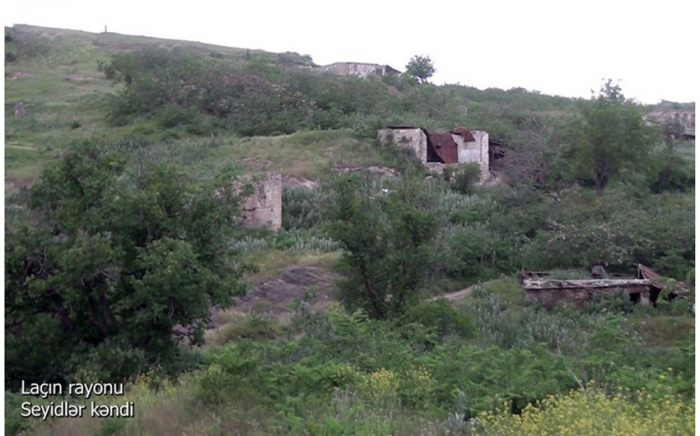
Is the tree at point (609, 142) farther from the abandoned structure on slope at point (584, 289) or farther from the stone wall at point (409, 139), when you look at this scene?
the abandoned structure on slope at point (584, 289)

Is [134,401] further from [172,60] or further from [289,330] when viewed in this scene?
[172,60]

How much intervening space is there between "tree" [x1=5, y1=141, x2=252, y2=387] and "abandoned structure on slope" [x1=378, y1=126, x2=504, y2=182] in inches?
943

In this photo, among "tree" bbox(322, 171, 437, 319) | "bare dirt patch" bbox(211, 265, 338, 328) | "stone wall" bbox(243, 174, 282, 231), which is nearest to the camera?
"tree" bbox(322, 171, 437, 319)

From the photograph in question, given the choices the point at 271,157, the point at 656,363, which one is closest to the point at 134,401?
the point at 656,363

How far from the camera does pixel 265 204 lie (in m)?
25.6

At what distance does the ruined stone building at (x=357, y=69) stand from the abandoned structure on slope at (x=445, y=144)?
2747 cm

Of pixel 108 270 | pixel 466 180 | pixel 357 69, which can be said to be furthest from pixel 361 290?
pixel 357 69

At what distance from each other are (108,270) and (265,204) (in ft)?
52.4

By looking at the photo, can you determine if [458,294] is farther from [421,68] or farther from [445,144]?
[421,68]

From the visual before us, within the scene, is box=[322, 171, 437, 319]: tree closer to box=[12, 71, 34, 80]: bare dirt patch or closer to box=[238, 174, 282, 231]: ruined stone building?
box=[238, 174, 282, 231]: ruined stone building

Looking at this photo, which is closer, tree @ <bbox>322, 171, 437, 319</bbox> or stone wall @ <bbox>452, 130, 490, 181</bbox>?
tree @ <bbox>322, 171, 437, 319</bbox>

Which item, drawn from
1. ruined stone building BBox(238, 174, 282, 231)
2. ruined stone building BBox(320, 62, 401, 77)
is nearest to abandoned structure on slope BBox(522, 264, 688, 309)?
ruined stone building BBox(238, 174, 282, 231)

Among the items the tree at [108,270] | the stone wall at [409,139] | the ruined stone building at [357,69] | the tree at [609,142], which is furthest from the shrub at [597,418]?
the ruined stone building at [357,69]

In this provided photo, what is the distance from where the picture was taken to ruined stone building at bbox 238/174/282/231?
25.4 metres
